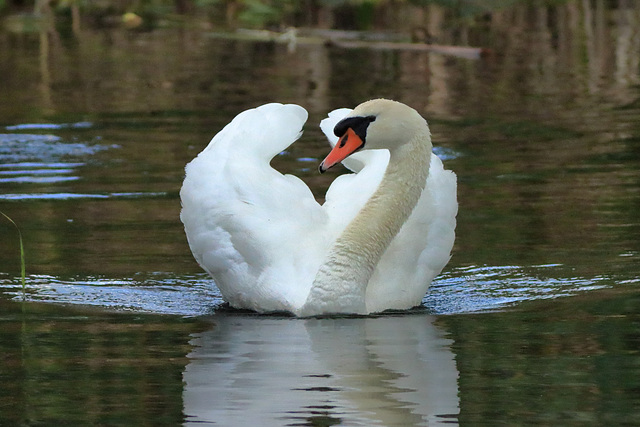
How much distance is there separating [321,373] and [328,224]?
178cm

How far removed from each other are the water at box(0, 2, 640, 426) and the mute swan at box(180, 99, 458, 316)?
14 cm

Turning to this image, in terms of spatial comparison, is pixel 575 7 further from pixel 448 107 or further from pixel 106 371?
pixel 106 371

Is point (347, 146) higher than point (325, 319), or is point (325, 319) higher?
point (347, 146)

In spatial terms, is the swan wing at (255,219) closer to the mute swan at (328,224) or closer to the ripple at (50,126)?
the mute swan at (328,224)

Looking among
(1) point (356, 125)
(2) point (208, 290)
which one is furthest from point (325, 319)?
(2) point (208, 290)

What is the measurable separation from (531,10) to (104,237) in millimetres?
18215

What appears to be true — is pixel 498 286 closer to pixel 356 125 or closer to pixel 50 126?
pixel 356 125

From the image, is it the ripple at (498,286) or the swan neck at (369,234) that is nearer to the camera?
the swan neck at (369,234)

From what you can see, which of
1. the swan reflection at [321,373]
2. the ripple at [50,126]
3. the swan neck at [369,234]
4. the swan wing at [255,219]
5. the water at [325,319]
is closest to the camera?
the swan reflection at [321,373]

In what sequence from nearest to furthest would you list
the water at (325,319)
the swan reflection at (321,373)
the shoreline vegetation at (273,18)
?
1. the swan reflection at (321,373)
2. the water at (325,319)
3. the shoreline vegetation at (273,18)

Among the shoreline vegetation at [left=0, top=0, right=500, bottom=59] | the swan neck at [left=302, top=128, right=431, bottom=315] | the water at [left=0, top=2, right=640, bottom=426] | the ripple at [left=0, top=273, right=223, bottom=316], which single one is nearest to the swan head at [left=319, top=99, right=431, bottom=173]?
the swan neck at [left=302, top=128, right=431, bottom=315]

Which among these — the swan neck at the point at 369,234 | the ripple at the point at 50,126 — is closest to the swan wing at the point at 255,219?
the swan neck at the point at 369,234

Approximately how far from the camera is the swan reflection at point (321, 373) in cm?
517

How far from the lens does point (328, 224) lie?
24.6 feet
